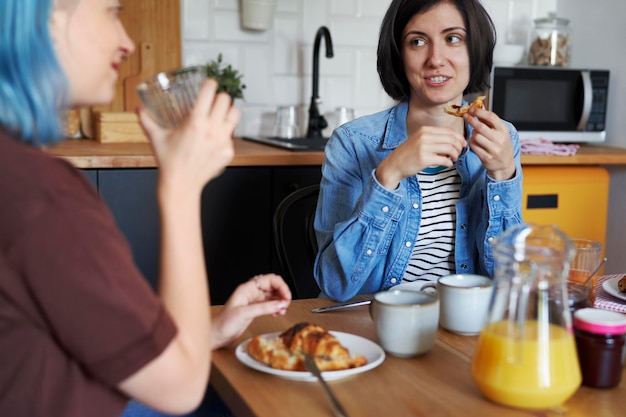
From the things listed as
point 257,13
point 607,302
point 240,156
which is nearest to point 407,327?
point 607,302

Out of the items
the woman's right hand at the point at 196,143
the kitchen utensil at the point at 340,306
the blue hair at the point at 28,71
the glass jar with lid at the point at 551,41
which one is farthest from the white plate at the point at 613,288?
the glass jar with lid at the point at 551,41

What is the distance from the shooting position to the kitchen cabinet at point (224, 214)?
238 cm

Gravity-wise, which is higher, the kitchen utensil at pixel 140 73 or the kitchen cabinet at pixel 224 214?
the kitchen utensil at pixel 140 73

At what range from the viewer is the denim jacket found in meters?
1.55

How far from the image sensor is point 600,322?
1024 mm

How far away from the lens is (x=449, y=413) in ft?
3.07

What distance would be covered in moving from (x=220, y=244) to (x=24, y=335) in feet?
5.90

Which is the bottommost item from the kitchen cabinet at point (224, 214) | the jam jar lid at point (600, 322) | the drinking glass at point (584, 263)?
the kitchen cabinet at point (224, 214)

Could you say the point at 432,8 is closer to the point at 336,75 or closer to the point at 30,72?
the point at 30,72

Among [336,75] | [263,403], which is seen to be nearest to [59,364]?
[263,403]

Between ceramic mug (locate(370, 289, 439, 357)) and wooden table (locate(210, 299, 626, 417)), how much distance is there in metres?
0.02

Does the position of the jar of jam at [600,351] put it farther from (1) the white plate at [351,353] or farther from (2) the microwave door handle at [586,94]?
(2) the microwave door handle at [586,94]

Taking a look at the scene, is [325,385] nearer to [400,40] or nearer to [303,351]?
[303,351]

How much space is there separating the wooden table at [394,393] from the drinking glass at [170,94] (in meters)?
0.35
